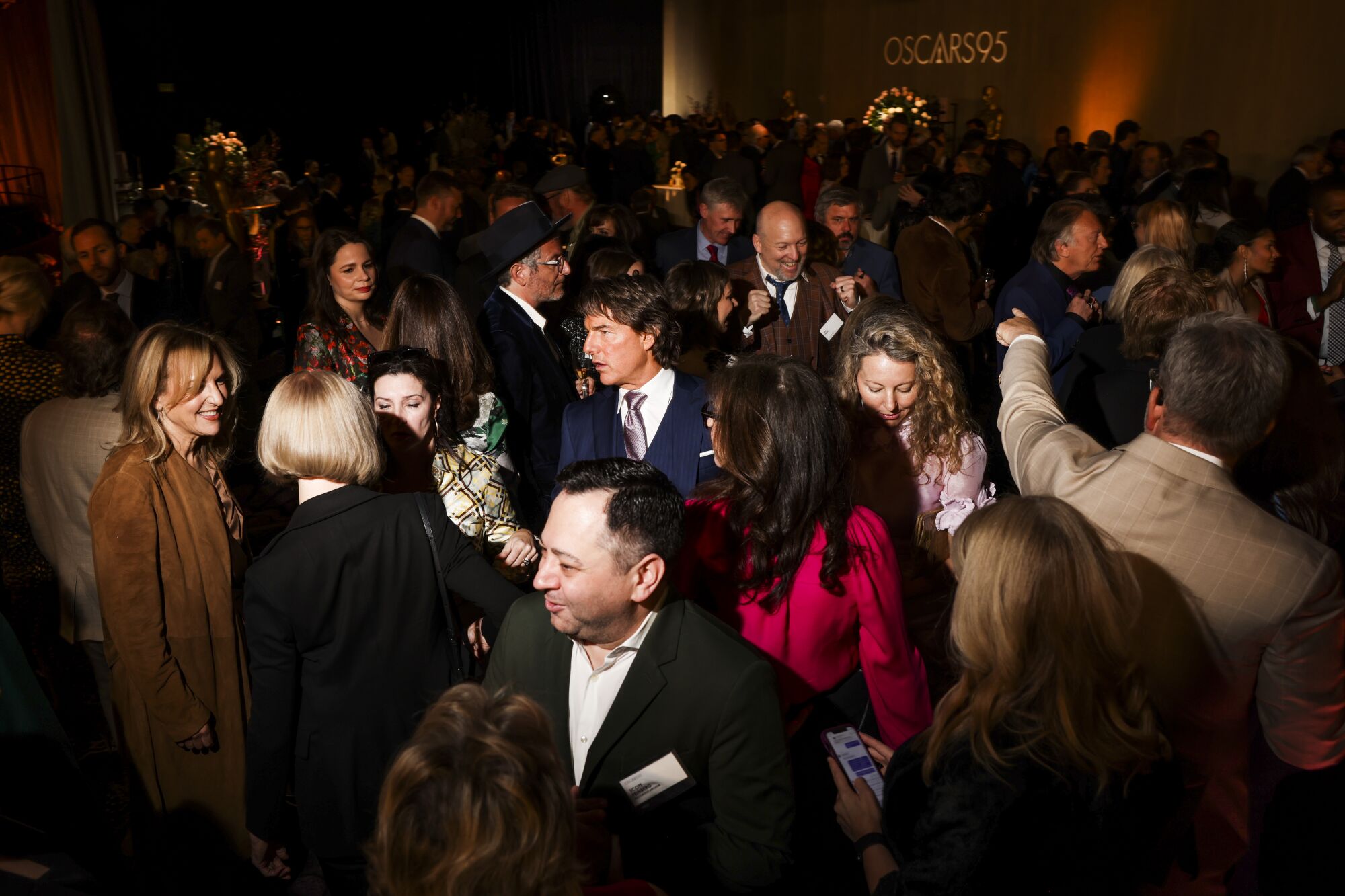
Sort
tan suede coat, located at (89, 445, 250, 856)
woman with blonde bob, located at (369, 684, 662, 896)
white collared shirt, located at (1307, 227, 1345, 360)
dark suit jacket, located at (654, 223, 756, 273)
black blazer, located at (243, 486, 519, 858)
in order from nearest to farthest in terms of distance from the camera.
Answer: woman with blonde bob, located at (369, 684, 662, 896) → black blazer, located at (243, 486, 519, 858) → tan suede coat, located at (89, 445, 250, 856) → white collared shirt, located at (1307, 227, 1345, 360) → dark suit jacket, located at (654, 223, 756, 273)

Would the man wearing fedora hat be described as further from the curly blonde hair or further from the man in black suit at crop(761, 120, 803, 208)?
the man in black suit at crop(761, 120, 803, 208)

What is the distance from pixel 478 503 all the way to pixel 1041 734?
179 centimetres

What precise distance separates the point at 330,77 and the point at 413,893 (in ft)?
63.9

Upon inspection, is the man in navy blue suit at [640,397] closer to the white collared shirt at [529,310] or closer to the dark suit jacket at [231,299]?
the white collared shirt at [529,310]

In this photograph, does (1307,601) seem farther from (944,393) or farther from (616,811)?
(616,811)

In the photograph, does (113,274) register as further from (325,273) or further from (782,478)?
(782,478)

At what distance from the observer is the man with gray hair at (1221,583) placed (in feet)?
5.66

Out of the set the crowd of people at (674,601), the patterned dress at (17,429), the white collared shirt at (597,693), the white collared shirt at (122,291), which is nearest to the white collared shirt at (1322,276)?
the crowd of people at (674,601)

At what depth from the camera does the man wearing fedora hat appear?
349cm

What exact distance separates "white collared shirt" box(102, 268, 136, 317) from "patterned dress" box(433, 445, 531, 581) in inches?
121

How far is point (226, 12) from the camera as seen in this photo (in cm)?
1562

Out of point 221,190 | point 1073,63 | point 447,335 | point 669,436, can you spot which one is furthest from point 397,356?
point 1073,63

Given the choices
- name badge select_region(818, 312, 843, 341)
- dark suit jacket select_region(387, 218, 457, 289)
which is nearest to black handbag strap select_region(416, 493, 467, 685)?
name badge select_region(818, 312, 843, 341)

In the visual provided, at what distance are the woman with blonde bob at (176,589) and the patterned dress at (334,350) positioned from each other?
116 centimetres
